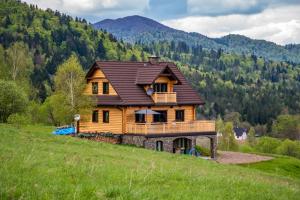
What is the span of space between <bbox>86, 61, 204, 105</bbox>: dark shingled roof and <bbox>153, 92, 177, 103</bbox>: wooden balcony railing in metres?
0.54

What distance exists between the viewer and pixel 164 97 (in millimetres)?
45750

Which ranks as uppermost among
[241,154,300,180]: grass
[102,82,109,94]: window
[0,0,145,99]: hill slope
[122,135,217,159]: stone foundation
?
[0,0,145,99]: hill slope

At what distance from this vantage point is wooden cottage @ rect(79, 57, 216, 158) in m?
43.8

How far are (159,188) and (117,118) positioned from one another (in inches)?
1325

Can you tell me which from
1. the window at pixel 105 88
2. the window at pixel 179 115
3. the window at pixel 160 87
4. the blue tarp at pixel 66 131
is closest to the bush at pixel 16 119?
the blue tarp at pixel 66 131

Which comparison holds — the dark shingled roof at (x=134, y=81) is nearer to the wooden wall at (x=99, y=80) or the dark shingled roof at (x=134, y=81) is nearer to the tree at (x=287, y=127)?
the wooden wall at (x=99, y=80)

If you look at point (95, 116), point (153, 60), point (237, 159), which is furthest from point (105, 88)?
point (237, 159)

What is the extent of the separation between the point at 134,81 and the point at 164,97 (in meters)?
3.44

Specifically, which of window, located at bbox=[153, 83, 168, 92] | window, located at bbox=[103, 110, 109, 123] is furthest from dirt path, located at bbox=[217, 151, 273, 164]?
window, located at bbox=[103, 110, 109, 123]

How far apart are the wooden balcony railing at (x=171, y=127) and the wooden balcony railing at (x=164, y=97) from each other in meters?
2.58

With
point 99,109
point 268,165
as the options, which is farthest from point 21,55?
point 268,165

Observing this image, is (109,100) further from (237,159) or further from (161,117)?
(237,159)

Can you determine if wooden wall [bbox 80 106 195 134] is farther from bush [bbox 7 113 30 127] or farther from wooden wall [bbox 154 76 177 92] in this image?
bush [bbox 7 113 30 127]

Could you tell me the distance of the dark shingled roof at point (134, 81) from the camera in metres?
Result: 45.1
